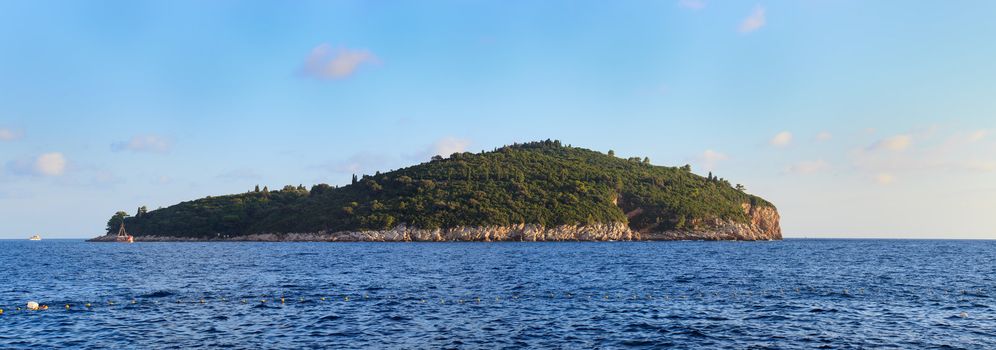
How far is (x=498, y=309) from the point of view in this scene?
149ft

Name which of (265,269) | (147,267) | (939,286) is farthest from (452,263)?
(939,286)

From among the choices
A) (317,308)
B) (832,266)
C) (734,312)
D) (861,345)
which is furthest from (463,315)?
(832,266)

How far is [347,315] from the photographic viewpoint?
42.8 m

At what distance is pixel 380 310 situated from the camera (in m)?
45.0

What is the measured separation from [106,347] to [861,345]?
35949 millimetres

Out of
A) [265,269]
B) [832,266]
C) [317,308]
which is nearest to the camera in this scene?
[317,308]

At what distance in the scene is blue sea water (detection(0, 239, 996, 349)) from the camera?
114 feet

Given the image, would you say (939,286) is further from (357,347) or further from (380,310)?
(357,347)

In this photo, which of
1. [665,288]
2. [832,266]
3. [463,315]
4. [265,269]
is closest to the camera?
[463,315]

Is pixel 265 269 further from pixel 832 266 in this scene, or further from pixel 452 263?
pixel 832 266

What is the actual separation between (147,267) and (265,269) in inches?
669

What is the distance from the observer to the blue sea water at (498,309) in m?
34.8

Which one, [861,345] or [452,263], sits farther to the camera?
[452,263]

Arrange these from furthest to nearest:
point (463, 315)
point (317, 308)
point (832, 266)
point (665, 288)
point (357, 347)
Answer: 1. point (832, 266)
2. point (665, 288)
3. point (317, 308)
4. point (463, 315)
5. point (357, 347)
